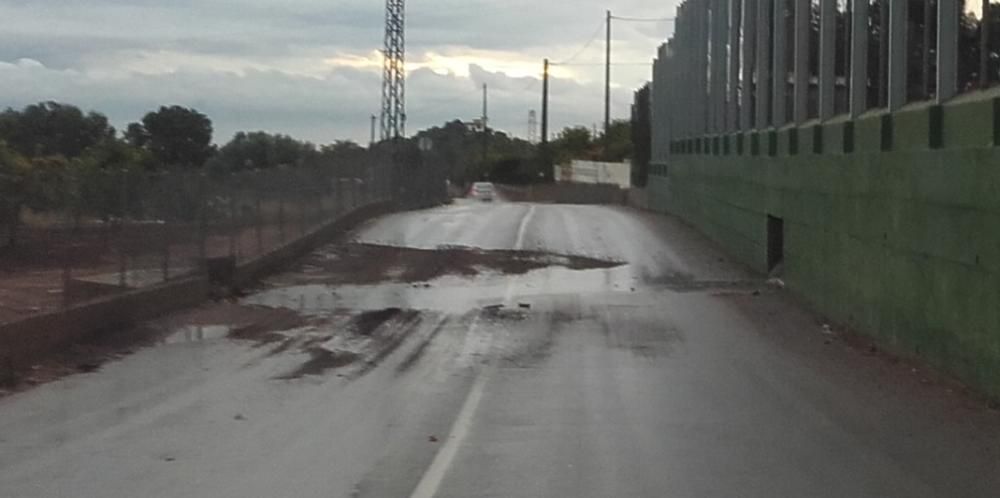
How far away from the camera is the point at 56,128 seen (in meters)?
49.9

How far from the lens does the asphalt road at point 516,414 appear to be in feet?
31.3

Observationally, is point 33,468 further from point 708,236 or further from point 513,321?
point 708,236

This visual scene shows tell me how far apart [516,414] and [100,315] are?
7442 millimetres

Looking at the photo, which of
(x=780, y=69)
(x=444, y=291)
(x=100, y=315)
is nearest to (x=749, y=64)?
(x=780, y=69)

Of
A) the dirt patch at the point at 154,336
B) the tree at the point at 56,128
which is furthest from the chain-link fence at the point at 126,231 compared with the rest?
the tree at the point at 56,128

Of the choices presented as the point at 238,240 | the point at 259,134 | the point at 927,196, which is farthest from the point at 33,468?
the point at 259,134

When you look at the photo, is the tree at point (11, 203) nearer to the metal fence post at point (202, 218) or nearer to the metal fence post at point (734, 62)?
the metal fence post at point (202, 218)

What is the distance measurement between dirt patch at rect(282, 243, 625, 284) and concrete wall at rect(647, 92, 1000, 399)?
491cm

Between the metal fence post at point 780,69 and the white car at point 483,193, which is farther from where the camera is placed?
the white car at point 483,193

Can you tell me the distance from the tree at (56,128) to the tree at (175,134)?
478cm

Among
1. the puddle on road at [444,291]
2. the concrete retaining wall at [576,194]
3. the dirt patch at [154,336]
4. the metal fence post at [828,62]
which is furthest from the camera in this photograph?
the concrete retaining wall at [576,194]

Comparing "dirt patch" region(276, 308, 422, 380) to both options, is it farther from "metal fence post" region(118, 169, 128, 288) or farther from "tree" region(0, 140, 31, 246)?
"tree" region(0, 140, 31, 246)

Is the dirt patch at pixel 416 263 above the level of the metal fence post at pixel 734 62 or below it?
below

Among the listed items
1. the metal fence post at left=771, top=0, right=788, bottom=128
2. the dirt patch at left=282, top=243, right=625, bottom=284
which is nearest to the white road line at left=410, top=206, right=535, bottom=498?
the dirt patch at left=282, top=243, right=625, bottom=284
